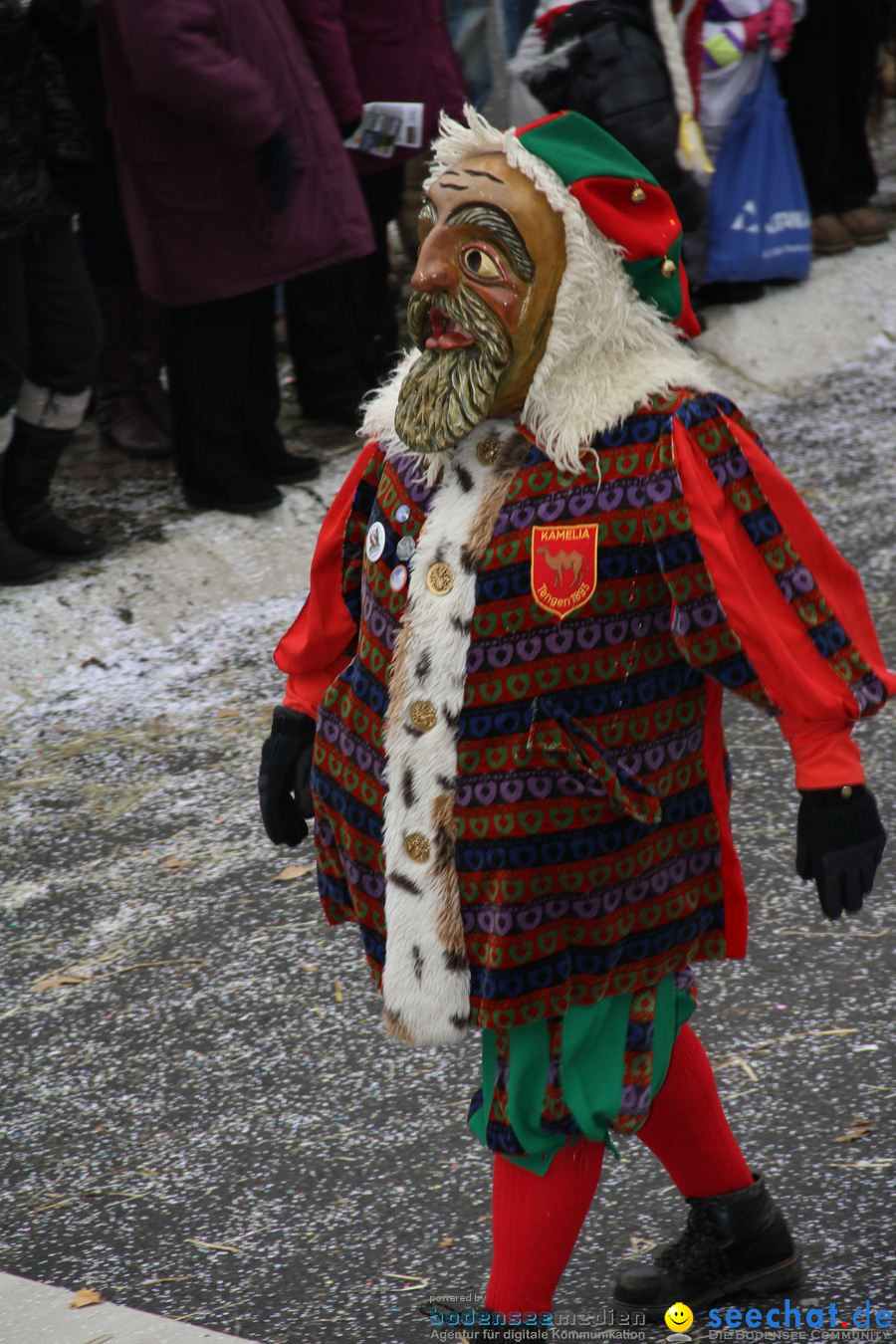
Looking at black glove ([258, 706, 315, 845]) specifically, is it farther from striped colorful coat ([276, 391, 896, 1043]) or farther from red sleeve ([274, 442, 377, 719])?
striped colorful coat ([276, 391, 896, 1043])

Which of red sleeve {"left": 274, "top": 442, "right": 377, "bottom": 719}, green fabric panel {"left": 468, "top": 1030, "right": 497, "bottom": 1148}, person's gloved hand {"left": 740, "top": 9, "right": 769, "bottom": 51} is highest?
person's gloved hand {"left": 740, "top": 9, "right": 769, "bottom": 51}

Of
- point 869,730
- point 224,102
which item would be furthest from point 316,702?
point 224,102

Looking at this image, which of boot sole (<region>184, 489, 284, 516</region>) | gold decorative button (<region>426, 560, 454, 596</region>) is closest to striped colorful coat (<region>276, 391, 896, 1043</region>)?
gold decorative button (<region>426, 560, 454, 596</region>)

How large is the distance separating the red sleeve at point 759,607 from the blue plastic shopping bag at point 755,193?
5.24 metres

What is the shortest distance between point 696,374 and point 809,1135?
1.39 m

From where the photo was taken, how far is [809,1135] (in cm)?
314

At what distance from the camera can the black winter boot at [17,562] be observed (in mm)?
5492

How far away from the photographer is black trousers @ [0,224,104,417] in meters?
5.23

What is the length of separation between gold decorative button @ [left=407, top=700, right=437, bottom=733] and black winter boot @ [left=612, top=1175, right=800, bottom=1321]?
2.86ft

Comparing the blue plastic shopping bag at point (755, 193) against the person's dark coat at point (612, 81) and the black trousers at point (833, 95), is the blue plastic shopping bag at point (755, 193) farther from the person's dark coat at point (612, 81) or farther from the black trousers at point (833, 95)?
the person's dark coat at point (612, 81)

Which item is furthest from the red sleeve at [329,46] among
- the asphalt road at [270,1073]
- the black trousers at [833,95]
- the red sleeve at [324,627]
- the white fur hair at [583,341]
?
the white fur hair at [583,341]

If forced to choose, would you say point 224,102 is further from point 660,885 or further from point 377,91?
point 660,885

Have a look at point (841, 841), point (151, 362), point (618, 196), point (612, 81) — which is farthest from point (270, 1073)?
point (612, 81)

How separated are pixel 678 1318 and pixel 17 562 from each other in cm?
348
